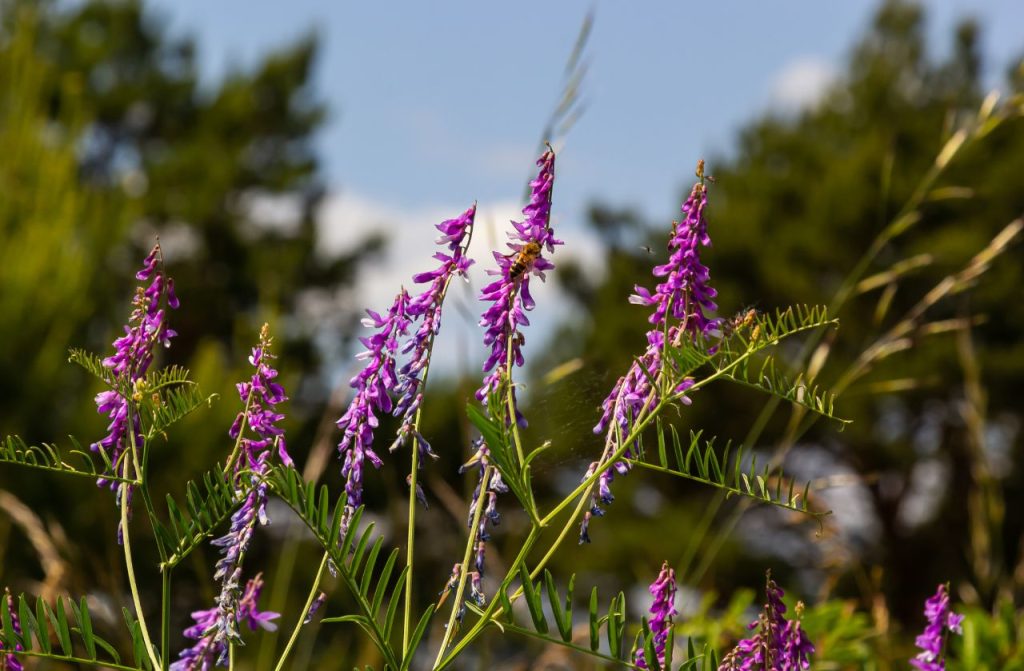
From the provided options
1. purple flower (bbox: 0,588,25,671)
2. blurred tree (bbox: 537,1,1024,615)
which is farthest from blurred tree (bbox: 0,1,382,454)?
purple flower (bbox: 0,588,25,671)

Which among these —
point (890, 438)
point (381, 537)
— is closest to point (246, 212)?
point (890, 438)

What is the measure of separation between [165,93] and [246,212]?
4051 millimetres

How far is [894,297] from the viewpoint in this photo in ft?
86.0

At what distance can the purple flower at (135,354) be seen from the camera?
68.9 inches

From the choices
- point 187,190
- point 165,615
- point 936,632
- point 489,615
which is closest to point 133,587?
point 165,615

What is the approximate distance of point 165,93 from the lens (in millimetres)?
32188

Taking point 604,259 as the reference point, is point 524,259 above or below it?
below

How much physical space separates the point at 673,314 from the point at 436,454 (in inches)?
15.4

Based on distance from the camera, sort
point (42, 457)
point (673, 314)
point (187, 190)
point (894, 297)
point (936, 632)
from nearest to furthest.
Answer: point (42, 457) < point (673, 314) < point (936, 632) < point (894, 297) < point (187, 190)

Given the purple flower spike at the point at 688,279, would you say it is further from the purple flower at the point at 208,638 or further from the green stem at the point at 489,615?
the purple flower at the point at 208,638

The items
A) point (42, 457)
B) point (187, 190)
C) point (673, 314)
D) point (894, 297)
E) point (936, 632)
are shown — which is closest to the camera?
point (42, 457)

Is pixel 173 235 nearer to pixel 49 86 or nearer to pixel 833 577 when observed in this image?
pixel 49 86

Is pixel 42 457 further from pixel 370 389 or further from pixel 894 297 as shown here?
pixel 894 297

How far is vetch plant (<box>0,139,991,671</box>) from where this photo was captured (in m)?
1.53
